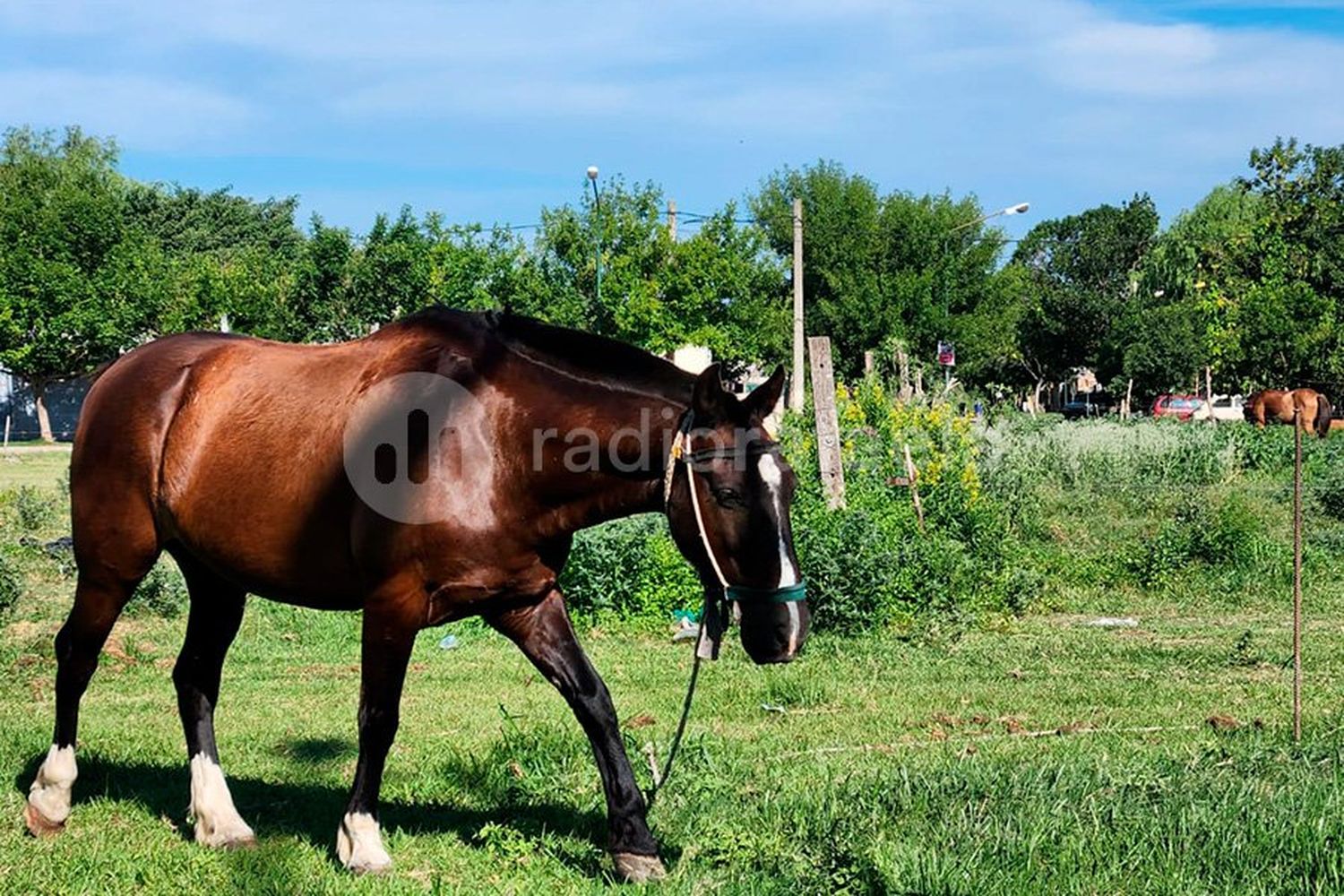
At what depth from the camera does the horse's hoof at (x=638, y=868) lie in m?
4.68

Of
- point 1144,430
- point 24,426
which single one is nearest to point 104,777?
point 1144,430

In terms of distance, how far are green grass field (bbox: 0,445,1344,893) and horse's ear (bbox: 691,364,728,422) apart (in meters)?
1.56

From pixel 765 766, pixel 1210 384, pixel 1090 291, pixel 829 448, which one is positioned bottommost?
pixel 765 766

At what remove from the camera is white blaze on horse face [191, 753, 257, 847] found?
5.33 m

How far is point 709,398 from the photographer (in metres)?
4.53

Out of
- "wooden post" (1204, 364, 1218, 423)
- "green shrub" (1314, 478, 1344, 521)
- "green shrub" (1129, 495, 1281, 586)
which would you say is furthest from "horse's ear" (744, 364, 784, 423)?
"wooden post" (1204, 364, 1218, 423)

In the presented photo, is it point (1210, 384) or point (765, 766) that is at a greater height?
point (1210, 384)

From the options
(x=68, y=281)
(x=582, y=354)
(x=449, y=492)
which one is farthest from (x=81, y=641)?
(x=68, y=281)

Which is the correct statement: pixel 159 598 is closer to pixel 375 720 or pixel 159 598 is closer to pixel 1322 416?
pixel 375 720

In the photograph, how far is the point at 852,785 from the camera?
5609 millimetres

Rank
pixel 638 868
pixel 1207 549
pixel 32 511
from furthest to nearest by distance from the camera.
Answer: pixel 32 511 → pixel 1207 549 → pixel 638 868

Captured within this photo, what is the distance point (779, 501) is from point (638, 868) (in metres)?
1.42

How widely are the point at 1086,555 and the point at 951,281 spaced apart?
34613 millimetres

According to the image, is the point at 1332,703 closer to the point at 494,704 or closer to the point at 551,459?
the point at 494,704
